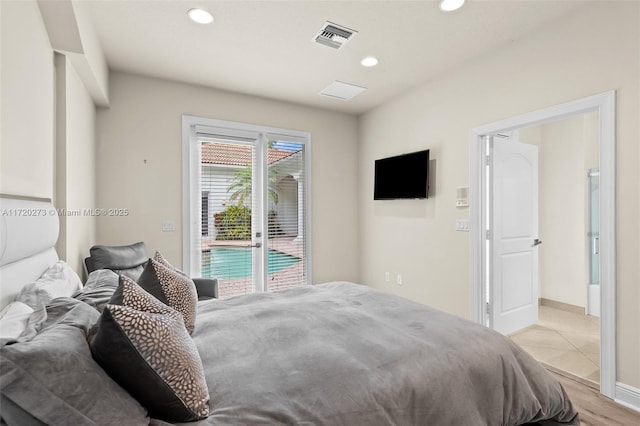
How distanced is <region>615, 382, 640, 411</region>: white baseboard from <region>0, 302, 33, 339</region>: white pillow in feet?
10.7

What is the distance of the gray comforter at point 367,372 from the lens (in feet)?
3.58

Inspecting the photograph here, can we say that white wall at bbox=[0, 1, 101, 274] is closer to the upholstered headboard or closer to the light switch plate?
the upholstered headboard

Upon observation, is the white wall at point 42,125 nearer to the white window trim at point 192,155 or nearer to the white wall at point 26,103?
the white wall at point 26,103

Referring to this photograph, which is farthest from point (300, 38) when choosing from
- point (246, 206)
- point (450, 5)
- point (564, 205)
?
point (564, 205)

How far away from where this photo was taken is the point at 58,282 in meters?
1.46

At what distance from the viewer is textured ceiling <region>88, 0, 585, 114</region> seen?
2.28 meters

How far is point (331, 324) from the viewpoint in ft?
5.61

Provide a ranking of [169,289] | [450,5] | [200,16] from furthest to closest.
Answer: [200,16] < [450,5] < [169,289]

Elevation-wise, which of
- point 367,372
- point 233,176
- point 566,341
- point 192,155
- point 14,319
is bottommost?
point 566,341

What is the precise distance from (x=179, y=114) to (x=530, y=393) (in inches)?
150

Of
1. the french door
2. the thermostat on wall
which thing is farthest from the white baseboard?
the french door

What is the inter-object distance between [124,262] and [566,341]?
168 inches

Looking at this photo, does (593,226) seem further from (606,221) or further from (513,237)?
(606,221)

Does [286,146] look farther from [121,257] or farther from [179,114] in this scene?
[121,257]
